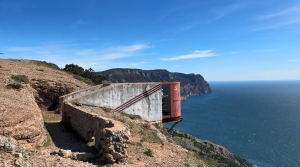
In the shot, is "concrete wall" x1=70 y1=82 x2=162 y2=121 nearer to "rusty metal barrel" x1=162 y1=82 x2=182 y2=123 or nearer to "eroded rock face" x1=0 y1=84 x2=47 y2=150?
"rusty metal barrel" x1=162 y1=82 x2=182 y2=123

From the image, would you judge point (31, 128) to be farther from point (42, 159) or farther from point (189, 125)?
point (189, 125)

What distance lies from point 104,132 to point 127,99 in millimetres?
10493

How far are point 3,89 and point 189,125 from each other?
8300 cm

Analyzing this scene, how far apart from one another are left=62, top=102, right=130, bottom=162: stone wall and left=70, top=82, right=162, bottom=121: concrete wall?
2.96 metres

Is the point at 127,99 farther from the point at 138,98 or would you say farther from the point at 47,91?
the point at 47,91

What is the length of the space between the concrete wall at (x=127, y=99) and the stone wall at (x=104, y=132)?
2965mm

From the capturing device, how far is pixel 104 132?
8.35 metres

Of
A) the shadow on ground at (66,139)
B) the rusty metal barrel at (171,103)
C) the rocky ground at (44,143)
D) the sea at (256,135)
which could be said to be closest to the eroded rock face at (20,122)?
the rocky ground at (44,143)

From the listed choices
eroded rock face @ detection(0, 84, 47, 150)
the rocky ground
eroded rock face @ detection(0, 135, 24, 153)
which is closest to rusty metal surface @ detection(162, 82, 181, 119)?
the rocky ground

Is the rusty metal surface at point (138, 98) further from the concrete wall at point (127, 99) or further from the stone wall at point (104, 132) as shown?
the stone wall at point (104, 132)

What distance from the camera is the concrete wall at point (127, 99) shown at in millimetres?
16609

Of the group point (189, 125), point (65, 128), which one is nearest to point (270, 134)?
point (189, 125)

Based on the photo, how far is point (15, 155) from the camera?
18.0ft

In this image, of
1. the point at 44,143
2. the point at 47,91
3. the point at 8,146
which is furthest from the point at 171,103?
the point at 8,146
